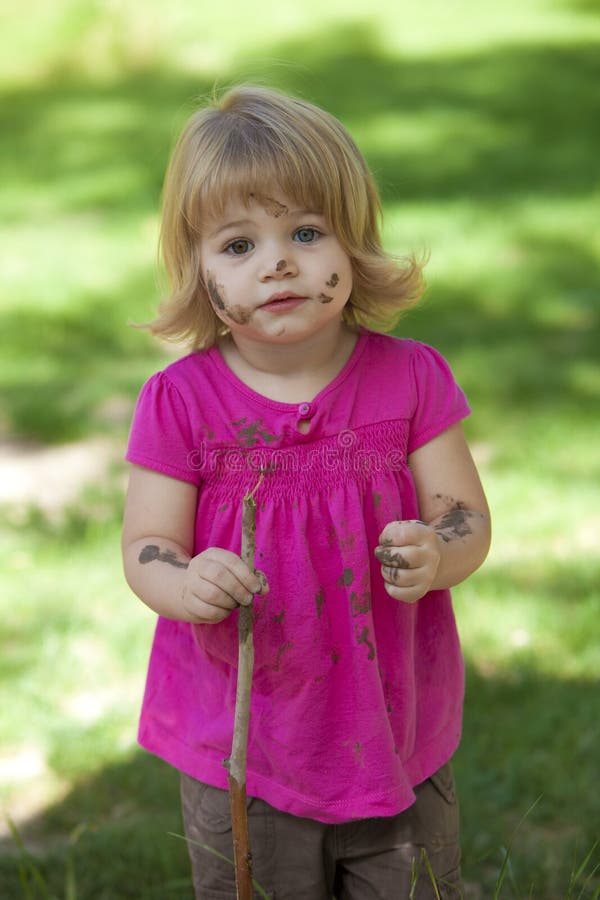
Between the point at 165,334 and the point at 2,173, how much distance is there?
6805mm

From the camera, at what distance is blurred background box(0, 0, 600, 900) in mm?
2730

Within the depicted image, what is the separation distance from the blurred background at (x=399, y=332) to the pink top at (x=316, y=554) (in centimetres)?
29

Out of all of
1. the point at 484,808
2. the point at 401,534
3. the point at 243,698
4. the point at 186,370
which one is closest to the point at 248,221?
the point at 186,370

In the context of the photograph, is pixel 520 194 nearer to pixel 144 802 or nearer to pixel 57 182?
pixel 57 182

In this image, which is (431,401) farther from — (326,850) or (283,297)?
(326,850)

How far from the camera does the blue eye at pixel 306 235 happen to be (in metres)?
1.82

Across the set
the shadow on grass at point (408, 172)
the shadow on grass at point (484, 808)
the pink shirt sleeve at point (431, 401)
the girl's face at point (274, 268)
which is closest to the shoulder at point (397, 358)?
the pink shirt sleeve at point (431, 401)

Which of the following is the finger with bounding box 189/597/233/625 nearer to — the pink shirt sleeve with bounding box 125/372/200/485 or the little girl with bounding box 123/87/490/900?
the little girl with bounding box 123/87/490/900

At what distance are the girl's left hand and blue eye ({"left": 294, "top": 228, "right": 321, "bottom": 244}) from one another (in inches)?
17.6

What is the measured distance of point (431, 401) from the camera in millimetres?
1950

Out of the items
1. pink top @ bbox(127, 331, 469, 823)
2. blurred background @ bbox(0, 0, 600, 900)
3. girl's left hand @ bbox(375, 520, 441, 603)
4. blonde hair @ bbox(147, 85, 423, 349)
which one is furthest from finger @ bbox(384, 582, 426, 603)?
blonde hair @ bbox(147, 85, 423, 349)

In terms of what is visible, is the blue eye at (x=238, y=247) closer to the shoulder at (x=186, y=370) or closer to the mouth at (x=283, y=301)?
the mouth at (x=283, y=301)

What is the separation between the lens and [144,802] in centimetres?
277

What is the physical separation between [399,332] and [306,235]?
377 centimetres
